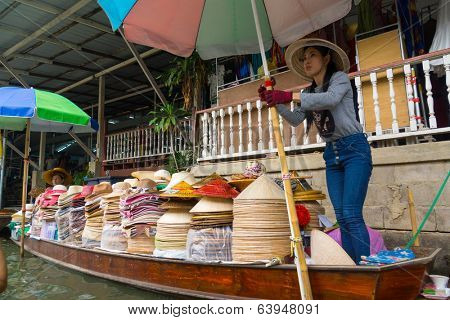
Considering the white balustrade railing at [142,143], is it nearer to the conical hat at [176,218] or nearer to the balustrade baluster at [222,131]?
the balustrade baluster at [222,131]

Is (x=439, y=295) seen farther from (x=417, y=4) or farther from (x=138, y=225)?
(x=417, y=4)

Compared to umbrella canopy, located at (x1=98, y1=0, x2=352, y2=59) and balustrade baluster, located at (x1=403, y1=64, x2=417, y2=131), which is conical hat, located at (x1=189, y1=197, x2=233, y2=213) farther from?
balustrade baluster, located at (x1=403, y1=64, x2=417, y2=131)

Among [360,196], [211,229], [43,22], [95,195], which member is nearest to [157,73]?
[43,22]

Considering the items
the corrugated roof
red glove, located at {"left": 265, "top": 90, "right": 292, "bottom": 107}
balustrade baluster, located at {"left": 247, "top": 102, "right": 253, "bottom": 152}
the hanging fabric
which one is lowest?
red glove, located at {"left": 265, "top": 90, "right": 292, "bottom": 107}

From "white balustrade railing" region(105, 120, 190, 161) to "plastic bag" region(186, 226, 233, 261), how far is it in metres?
4.75

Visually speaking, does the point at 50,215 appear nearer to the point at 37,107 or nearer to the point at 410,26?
the point at 37,107

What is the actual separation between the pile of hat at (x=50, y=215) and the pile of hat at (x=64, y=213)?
26cm

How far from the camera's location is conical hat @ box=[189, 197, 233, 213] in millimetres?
2816

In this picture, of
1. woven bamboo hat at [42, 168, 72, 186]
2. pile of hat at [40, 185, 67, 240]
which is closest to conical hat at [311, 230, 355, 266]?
pile of hat at [40, 185, 67, 240]

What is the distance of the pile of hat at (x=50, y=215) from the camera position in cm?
515

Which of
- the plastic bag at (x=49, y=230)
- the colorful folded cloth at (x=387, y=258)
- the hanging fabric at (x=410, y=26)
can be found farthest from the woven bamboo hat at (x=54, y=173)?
the hanging fabric at (x=410, y=26)

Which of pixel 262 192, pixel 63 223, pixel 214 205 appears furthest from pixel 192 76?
pixel 262 192

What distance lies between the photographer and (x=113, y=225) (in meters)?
3.85

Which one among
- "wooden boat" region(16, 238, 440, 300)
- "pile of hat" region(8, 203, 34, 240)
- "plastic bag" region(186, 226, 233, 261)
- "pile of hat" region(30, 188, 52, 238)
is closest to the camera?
"wooden boat" region(16, 238, 440, 300)
